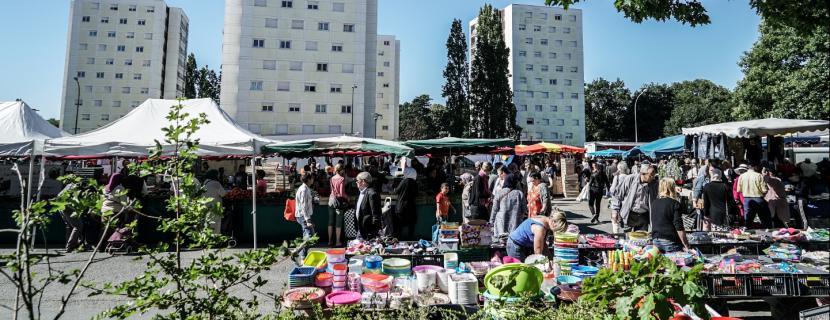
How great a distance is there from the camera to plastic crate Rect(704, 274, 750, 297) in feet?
12.7

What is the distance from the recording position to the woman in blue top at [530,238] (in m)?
4.64

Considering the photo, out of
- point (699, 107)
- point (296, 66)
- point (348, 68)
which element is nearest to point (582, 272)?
point (348, 68)

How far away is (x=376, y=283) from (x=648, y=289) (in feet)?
7.43

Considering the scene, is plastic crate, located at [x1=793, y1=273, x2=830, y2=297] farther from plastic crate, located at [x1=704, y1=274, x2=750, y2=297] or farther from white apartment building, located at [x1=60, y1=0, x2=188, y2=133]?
white apartment building, located at [x1=60, y1=0, x2=188, y2=133]

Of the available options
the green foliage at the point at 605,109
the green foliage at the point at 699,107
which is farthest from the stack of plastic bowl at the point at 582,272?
the green foliage at the point at 605,109

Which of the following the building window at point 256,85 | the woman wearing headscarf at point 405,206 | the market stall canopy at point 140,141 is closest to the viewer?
the market stall canopy at point 140,141

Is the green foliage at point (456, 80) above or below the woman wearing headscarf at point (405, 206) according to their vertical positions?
above

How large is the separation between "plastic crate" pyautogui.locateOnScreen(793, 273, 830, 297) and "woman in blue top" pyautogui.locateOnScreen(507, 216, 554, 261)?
2216 millimetres

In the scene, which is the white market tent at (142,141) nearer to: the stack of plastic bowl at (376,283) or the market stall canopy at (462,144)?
the market stall canopy at (462,144)

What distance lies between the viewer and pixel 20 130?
28.0ft

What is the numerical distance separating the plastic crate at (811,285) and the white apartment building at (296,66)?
38.2 m

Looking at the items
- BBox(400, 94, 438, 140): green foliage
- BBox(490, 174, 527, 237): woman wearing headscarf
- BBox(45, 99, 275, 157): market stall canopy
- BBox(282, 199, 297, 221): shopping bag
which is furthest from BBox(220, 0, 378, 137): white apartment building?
BBox(490, 174, 527, 237): woman wearing headscarf

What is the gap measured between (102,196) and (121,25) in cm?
7553

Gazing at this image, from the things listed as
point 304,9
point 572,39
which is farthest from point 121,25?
point 572,39
